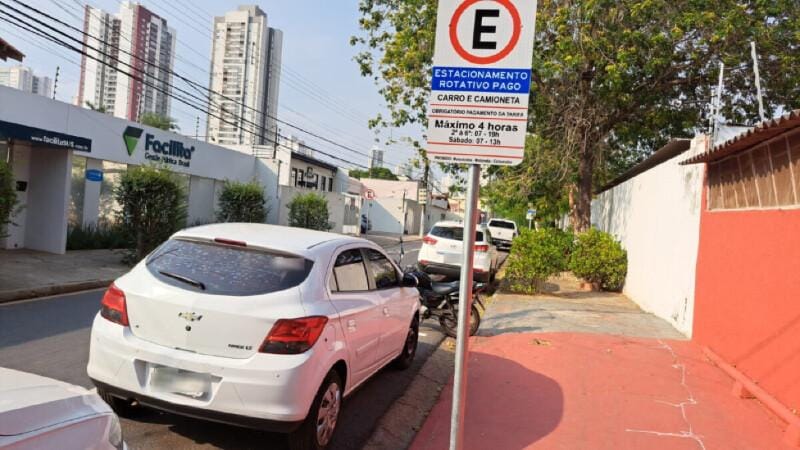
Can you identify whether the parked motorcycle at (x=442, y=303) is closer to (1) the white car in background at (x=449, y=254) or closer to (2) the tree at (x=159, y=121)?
(1) the white car in background at (x=449, y=254)

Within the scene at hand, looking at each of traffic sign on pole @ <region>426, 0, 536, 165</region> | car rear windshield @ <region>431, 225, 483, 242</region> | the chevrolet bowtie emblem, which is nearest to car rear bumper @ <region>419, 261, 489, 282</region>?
car rear windshield @ <region>431, 225, 483, 242</region>

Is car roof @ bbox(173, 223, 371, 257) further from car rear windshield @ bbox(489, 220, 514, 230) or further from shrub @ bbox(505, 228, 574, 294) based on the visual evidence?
car rear windshield @ bbox(489, 220, 514, 230)

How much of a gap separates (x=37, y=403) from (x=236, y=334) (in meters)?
1.54

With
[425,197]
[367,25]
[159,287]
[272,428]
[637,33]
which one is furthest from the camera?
[425,197]

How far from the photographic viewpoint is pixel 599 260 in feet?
44.0

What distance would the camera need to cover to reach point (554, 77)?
1432 cm

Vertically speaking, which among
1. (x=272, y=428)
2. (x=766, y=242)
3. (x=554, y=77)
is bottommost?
(x=272, y=428)

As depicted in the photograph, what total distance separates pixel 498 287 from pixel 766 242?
856 cm

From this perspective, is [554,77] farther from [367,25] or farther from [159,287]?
[159,287]

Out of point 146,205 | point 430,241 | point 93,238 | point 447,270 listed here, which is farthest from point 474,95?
point 93,238

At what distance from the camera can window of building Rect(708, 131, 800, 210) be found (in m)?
5.48

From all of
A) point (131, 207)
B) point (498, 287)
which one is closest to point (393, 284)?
point (498, 287)

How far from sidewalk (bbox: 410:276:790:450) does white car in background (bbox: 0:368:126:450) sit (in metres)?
2.68

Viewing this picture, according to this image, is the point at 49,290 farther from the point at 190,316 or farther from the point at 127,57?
the point at 127,57
